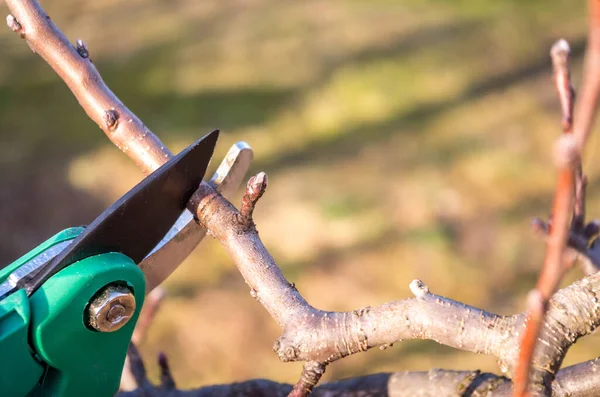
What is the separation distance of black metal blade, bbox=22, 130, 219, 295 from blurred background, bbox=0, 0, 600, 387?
1.39 meters

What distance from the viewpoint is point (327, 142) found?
9.57ft

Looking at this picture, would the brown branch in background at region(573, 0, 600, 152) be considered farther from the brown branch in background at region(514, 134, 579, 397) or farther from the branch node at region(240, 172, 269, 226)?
the branch node at region(240, 172, 269, 226)

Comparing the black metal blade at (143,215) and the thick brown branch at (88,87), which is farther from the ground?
the thick brown branch at (88,87)

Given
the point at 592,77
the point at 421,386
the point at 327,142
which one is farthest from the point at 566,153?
the point at 327,142

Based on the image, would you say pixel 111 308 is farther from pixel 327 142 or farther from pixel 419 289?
pixel 327 142

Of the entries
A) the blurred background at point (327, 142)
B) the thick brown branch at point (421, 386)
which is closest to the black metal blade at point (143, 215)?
the thick brown branch at point (421, 386)

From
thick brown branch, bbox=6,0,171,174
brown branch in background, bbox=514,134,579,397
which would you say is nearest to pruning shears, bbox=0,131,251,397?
thick brown branch, bbox=6,0,171,174

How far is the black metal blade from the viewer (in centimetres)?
80

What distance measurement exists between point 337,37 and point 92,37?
1414mm

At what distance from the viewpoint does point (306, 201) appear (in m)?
2.65

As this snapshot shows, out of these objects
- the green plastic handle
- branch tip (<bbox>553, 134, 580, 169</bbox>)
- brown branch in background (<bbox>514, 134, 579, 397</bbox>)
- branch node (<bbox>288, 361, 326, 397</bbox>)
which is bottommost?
brown branch in background (<bbox>514, 134, 579, 397</bbox>)

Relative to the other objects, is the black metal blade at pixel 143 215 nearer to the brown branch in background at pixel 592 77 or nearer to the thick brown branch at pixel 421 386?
the thick brown branch at pixel 421 386

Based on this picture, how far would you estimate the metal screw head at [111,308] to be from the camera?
2.59ft

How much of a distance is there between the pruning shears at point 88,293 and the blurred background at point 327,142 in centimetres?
138
